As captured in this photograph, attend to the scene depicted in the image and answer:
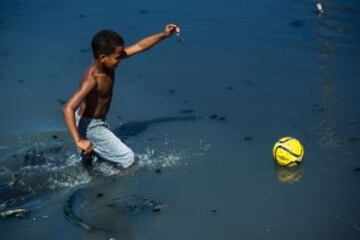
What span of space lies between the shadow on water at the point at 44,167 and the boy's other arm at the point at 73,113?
762 millimetres

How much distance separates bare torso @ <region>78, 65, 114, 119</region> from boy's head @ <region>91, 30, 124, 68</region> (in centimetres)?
14

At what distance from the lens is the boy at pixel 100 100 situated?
5517mm

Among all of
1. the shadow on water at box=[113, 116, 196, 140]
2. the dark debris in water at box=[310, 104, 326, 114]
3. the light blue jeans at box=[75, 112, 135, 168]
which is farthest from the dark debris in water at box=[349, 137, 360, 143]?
the light blue jeans at box=[75, 112, 135, 168]

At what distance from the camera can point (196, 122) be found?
7430 millimetres

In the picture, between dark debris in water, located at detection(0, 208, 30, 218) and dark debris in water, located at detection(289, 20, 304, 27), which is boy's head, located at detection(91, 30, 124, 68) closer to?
dark debris in water, located at detection(0, 208, 30, 218)

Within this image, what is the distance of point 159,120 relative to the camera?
24.7ft

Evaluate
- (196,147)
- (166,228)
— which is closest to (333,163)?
(196,147)

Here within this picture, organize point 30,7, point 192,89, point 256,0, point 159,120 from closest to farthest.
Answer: point 159,120
point 192,89
point 256,0
point 30,7

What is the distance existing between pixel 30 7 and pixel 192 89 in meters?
5.54

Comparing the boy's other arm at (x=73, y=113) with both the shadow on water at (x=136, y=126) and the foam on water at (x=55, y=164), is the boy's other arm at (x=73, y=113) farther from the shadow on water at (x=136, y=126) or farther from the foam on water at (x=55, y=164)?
the shadow on water at (x=136, y=126)

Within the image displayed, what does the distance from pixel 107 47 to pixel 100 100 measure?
0.62 m

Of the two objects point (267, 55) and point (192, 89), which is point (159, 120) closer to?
point (192, 89)

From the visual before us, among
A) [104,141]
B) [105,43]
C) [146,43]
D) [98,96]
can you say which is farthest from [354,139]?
[105,43]

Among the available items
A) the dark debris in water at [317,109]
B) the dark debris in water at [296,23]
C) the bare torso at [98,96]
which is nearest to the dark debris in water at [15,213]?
the bare torso at [98,96]
